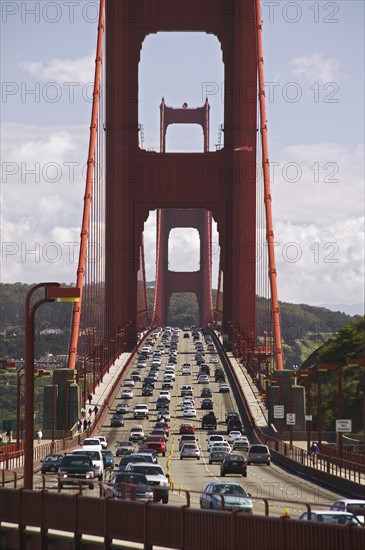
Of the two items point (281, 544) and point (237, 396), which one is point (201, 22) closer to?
point (237, 396)

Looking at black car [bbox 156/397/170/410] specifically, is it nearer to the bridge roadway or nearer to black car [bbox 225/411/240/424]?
the bridge roadway

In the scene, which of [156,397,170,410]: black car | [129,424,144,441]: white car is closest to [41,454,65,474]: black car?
[129,424,144,441]: white car

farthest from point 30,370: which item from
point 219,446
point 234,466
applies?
point 219,446

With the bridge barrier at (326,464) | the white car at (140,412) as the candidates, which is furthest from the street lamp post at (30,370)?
the white car at (140,412)

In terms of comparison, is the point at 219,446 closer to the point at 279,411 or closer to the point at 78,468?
the point at 279,411

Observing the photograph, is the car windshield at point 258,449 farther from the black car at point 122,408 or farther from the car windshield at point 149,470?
the black car at point 122,408

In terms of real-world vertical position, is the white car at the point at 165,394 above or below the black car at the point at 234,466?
above
